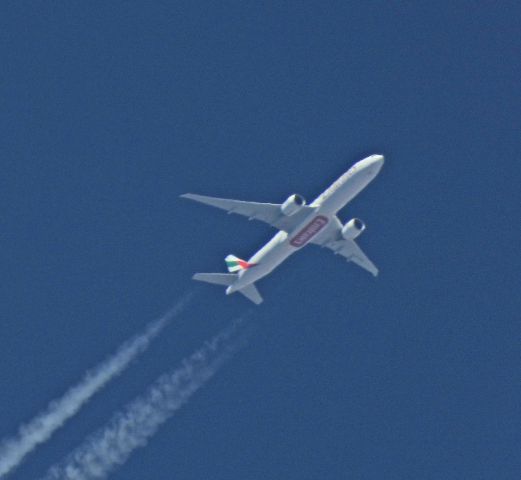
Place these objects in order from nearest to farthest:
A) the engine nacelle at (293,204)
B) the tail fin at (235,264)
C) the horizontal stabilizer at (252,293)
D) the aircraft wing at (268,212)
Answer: the engine nacelle at (293,204), the aircraft wing at (268,212), the tail fin at (235,264), the horizontal stabilizer at (252,293)

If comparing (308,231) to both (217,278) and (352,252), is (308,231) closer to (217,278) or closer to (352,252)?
(217,278)

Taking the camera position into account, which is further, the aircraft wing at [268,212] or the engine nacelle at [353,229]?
the engine nacelle at [353,229]

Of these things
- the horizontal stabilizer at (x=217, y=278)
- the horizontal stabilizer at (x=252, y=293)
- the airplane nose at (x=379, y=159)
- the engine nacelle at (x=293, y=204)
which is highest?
the airplane nose at (x=379, y=159)

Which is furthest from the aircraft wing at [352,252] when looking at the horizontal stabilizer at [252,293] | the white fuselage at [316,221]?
the horizontal stabilizer at [252,293]

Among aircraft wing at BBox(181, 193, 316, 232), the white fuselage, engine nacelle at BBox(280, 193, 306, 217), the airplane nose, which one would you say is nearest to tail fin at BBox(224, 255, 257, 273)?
the white fuselage

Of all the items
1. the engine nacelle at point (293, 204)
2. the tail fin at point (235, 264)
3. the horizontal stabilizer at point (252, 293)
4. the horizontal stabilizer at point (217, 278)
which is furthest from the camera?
the horizontal stabilizer at point (252, 293)

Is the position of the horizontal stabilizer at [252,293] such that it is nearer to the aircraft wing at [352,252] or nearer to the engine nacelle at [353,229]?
the aircraft wing at [352,252]

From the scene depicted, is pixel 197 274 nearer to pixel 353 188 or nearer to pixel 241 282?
pixel 241 282

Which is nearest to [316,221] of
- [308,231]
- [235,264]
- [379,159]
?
[308,231]

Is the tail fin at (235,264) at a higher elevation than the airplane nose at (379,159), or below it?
below
